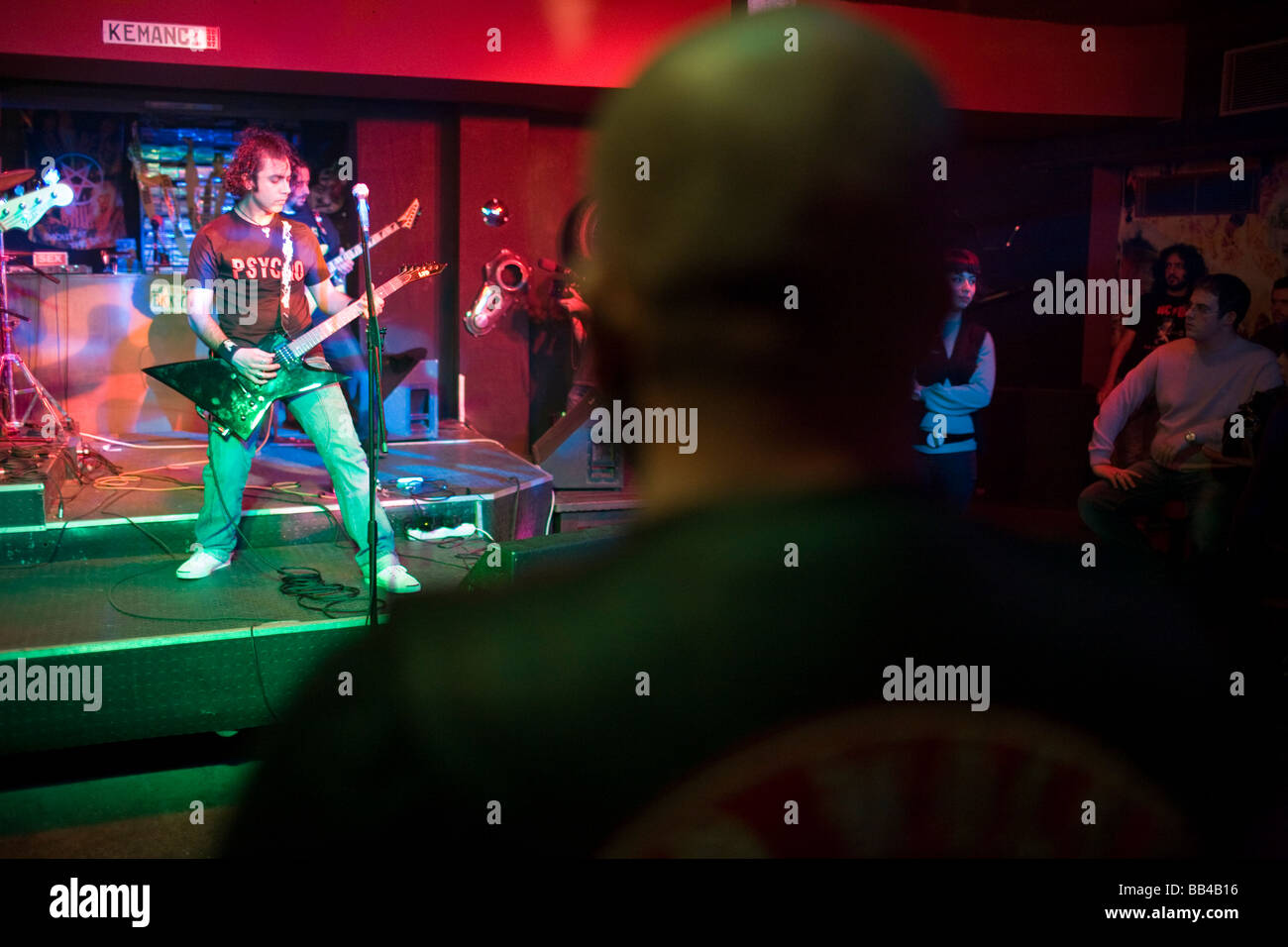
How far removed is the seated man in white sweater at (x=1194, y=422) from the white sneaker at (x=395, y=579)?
10.3ft

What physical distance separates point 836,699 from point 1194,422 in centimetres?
513

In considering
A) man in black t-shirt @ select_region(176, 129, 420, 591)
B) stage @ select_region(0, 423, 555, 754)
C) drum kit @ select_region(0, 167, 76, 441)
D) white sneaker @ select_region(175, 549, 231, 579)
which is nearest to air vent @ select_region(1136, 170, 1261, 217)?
stage @ select_region(0, 423, 555, 754)

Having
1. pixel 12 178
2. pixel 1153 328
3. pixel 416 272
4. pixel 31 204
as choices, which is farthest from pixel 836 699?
pixel 1153 328

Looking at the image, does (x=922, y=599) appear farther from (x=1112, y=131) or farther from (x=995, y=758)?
(x=1112, y=131)

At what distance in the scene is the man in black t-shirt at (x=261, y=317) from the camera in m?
4.31

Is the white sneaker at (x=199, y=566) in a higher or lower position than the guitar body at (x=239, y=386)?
lower

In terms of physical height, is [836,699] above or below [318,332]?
below

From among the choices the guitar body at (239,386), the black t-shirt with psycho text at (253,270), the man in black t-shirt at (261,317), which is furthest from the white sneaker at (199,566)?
the black t-shirt with psycho text at (253,270)

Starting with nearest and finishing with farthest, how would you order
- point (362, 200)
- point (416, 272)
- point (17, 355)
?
point (362, 200) < point (416, 272) < point (17, 355)

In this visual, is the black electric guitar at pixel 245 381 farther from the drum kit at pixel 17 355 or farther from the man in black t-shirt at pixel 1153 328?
the man in black t-shirt at pixel 1153 328

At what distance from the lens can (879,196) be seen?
44 centimetres

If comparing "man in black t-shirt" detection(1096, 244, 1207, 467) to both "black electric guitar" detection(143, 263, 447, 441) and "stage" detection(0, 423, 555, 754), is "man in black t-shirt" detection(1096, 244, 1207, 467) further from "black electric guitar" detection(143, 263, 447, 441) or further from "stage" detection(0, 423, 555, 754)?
"black electric guitar" detection(143, 263, 447, 441)

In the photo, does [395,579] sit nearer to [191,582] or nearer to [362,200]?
[191,582]

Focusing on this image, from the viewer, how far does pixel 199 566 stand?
14.8 ft
